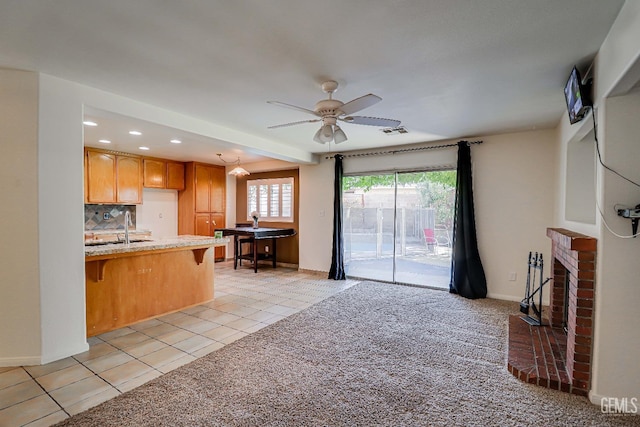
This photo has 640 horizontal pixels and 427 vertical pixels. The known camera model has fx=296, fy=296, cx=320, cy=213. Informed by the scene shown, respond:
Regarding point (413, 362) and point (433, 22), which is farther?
point (413, 362)

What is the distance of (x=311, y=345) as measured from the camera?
2852 millimetres

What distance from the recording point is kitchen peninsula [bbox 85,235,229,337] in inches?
119

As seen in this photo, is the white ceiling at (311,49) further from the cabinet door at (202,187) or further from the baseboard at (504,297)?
the cabinet door at (202,187)

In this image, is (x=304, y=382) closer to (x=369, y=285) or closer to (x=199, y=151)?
(x=369, y=285)

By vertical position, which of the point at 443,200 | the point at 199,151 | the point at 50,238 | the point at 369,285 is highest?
the point at 199,151

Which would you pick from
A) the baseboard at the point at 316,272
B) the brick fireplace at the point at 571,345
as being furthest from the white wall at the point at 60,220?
the baseboard at the point at 316,272

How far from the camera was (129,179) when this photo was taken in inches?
230

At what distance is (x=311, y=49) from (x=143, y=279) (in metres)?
3.09

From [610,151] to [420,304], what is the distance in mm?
2781

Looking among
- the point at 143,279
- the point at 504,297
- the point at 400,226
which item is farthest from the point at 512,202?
the point at 143,279

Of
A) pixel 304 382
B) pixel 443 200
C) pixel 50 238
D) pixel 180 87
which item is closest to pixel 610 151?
pixel 304 382

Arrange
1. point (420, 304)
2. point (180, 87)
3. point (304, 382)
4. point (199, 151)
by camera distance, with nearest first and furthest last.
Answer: point (304, 382), point (180, 87), point (420, 304), point (199, 151)

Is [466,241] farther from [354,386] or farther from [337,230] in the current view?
[354,386]

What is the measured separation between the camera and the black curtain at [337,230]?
18.5 ft
